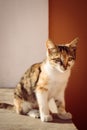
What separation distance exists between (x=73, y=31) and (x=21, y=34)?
0.39 m

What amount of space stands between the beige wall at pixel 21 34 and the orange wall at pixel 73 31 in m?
0.07

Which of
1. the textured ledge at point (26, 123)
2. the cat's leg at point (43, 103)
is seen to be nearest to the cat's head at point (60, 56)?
the cat's leg at point (43, 103)

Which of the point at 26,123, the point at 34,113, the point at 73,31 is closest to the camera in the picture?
the point at 26,123

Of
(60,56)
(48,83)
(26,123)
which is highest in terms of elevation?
(60,56)

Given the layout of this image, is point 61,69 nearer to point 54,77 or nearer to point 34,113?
point 54,77

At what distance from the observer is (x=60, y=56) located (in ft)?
4.42

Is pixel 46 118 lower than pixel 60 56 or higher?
lower

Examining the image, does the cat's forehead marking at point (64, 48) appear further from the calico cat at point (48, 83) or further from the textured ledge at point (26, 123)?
the textured ledge at point (26, 123)

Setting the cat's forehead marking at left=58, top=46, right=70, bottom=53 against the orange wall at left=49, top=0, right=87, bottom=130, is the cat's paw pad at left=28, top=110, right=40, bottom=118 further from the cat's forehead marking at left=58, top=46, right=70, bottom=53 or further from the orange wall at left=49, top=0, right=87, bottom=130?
the orange wall at left=49, top=0, right=87, bottom=130

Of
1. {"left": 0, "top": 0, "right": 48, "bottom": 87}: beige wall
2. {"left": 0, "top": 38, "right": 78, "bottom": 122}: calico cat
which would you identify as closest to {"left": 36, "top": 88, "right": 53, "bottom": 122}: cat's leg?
{"left": 0, "top": 38, "right": 78, "bottom": 122}: calico cat

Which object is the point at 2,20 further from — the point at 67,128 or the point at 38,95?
the point at 67,128

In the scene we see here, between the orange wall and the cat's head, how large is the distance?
736 mm

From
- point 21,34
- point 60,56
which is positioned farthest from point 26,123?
point 21,34

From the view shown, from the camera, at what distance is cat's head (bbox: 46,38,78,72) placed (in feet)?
4.40
